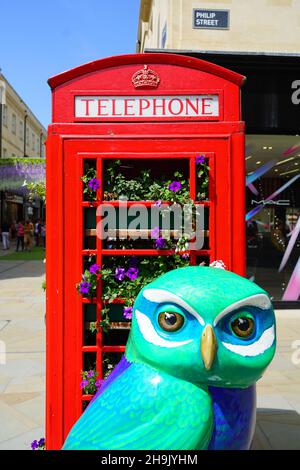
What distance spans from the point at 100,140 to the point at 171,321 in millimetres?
1494

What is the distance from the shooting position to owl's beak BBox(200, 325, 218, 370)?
72.8 inches

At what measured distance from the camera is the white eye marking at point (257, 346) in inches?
76.0

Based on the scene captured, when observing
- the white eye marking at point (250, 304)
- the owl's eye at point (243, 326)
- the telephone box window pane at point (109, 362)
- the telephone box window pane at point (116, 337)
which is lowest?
the telephone box window pane at point (109, 362)

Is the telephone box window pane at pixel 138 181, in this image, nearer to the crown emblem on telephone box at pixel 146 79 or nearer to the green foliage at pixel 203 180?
the green foliage at pixel 203 180

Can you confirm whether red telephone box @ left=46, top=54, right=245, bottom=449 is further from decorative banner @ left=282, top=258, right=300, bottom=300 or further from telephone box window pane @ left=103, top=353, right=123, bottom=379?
decorative banner @ left=282, top=258, right=300, bottom=300

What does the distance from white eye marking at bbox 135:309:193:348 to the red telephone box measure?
966 millimetres

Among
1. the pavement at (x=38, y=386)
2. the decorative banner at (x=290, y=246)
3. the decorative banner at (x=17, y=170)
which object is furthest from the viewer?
the decorative banner at (x=17, y=170)

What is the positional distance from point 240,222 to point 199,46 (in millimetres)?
6504

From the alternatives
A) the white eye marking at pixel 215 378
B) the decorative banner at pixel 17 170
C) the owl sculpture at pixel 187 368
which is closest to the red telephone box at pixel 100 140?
the owl sculpture at pixel 187 368

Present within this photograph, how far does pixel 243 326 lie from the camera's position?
195 centimetres

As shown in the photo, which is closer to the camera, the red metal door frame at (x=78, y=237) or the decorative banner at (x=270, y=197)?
the red metal door frame at (x=78, y=237)

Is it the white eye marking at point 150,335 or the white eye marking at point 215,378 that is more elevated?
the white eye marking at point 150,335

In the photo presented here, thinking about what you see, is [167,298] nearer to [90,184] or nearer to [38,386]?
[90,184]
